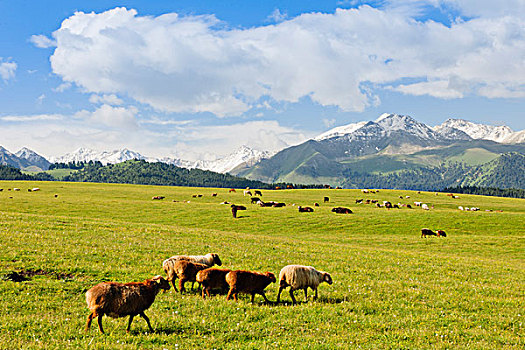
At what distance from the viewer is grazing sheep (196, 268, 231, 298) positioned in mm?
14461

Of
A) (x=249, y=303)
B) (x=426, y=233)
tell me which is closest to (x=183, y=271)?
(x=249, y=303)

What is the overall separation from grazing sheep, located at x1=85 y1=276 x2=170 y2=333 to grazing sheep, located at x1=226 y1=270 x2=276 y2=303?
3653mm

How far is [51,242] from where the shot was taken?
75.3ft

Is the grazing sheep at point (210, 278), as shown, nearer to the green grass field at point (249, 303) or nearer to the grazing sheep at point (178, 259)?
the green grass field at point (249, 303)

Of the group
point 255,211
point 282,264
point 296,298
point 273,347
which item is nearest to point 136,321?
point 273,347

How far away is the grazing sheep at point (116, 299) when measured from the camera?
9.95m

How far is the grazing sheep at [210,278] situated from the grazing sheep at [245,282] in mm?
762

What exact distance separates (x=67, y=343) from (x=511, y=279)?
25445mm

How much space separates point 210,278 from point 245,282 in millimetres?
1649

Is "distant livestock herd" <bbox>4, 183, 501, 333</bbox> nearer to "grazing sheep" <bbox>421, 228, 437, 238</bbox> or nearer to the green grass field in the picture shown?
the green grass field

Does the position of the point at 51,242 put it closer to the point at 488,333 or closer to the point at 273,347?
the point at 273,347

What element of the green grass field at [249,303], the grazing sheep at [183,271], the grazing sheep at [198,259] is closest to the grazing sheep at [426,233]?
the green grass field at [249,303]

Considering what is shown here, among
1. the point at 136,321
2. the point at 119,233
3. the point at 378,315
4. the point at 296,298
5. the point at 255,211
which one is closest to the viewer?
the point at 136,321

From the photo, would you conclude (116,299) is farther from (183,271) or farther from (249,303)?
(249,303)
